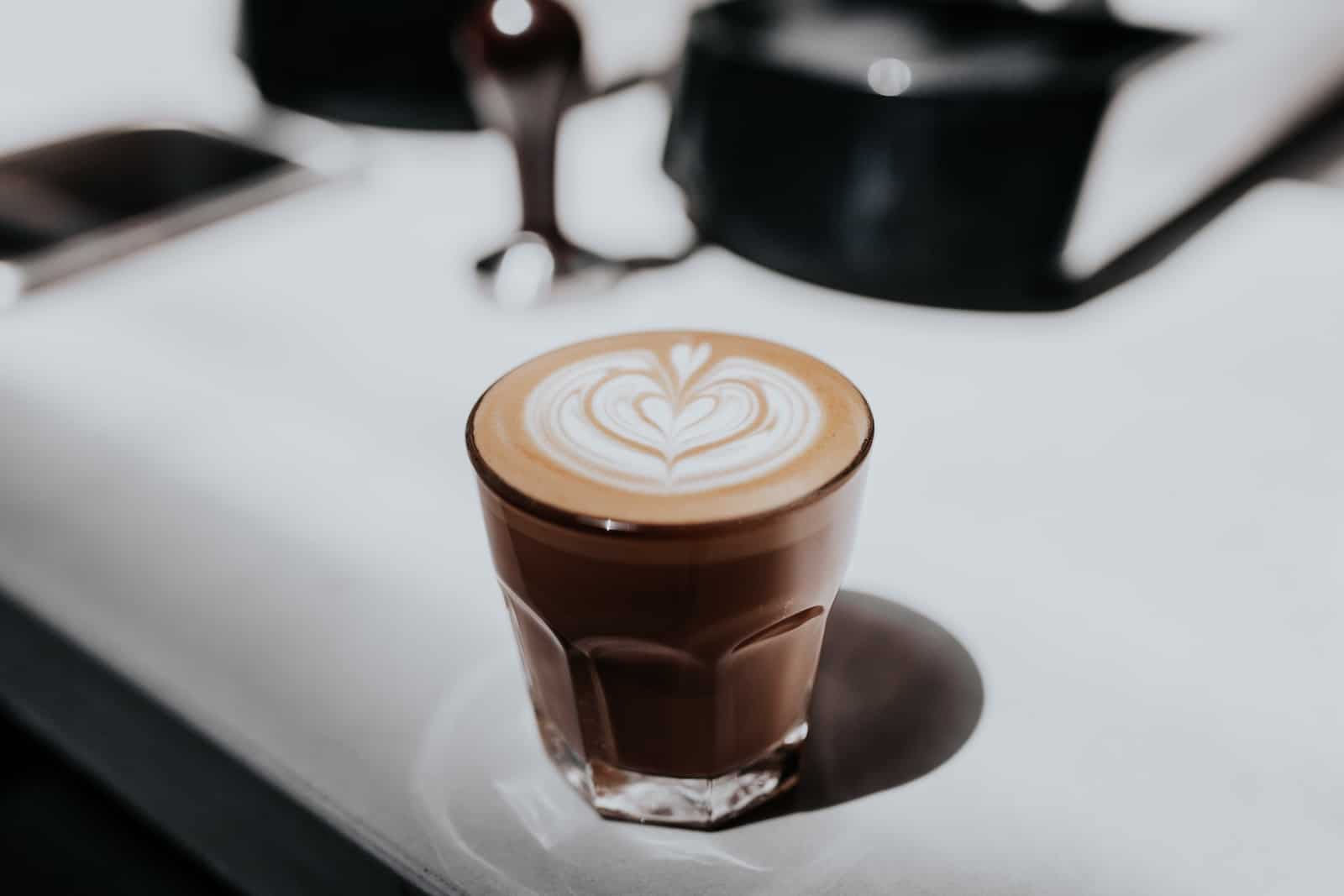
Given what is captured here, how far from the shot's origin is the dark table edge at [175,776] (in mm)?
453

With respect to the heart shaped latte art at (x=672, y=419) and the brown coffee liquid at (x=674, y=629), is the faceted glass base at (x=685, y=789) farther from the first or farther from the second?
the heart shaped latte art at (x=672, y=419)

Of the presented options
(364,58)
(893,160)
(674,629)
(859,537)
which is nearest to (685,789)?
(674,629)

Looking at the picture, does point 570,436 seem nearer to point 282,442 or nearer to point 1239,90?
point 282,442

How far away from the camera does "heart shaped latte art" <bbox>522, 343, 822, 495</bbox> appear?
39 cm

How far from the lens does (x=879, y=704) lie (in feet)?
1.56

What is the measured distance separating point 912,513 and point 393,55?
74cm

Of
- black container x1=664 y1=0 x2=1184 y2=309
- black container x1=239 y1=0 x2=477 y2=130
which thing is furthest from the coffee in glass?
black container x1=239 y1=0 x2=477 y2=130

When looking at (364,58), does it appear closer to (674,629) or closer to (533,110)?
(533,110)

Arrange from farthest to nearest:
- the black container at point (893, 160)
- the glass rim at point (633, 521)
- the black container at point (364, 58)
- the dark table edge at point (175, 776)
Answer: the black container at point (364, 58) → the black container at point (893, 160) → the dark table edge at point (175, 776) → the glass rim at point (633, 521)

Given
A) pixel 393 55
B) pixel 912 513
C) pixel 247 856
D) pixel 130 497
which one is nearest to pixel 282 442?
pixel 130 497

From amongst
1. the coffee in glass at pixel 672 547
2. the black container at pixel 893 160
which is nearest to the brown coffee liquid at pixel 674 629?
the coffee in glass at pixel 672 547

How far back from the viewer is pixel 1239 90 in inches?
34.8

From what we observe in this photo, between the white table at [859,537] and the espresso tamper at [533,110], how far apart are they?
0.03 metres

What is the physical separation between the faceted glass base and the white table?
0.04ft
